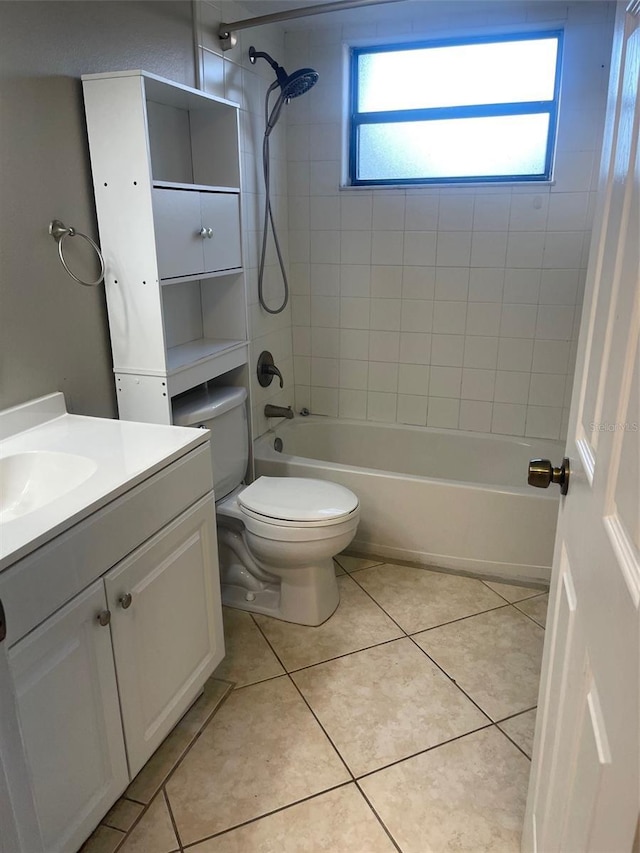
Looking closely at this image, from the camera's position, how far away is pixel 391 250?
9.33ft

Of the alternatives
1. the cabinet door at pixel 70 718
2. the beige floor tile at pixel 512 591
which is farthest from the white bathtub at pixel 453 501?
the cabinet door at pixel 70 718

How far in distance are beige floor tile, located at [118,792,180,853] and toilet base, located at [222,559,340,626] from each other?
0.79 metres

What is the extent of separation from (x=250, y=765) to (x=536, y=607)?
1217 millimetres

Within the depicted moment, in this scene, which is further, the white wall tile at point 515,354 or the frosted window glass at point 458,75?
the white wall tile at point 515,354

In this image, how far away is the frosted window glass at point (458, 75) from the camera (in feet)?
8.22

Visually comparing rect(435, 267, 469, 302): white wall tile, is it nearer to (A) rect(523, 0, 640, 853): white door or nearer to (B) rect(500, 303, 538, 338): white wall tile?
(B) rect(500, 303, 538, 338): white wall tile

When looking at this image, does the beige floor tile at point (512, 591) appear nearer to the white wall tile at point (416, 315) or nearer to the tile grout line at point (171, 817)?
the white wall tile at point (416, 315)

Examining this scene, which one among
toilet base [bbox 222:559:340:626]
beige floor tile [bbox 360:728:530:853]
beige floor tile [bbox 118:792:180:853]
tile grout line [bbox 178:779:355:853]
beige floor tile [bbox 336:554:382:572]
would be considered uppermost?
toilet base [bbox 222:559:340:626]

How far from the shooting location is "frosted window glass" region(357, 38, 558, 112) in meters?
2.51

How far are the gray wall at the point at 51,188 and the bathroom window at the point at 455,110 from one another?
1192 millimetres

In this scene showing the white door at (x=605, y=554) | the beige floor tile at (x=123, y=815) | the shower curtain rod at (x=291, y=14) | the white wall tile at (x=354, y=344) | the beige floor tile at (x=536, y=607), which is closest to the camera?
the white door at (x=605, y=554)

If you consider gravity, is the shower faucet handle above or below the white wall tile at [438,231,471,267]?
below

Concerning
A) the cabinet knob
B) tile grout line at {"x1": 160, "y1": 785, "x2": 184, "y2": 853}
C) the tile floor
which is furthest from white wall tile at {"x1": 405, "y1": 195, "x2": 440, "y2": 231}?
tile grout line at {"x1": 160, "y1": 785, "x2": 184, "y2": 853}

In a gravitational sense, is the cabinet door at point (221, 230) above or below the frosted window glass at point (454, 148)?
below
